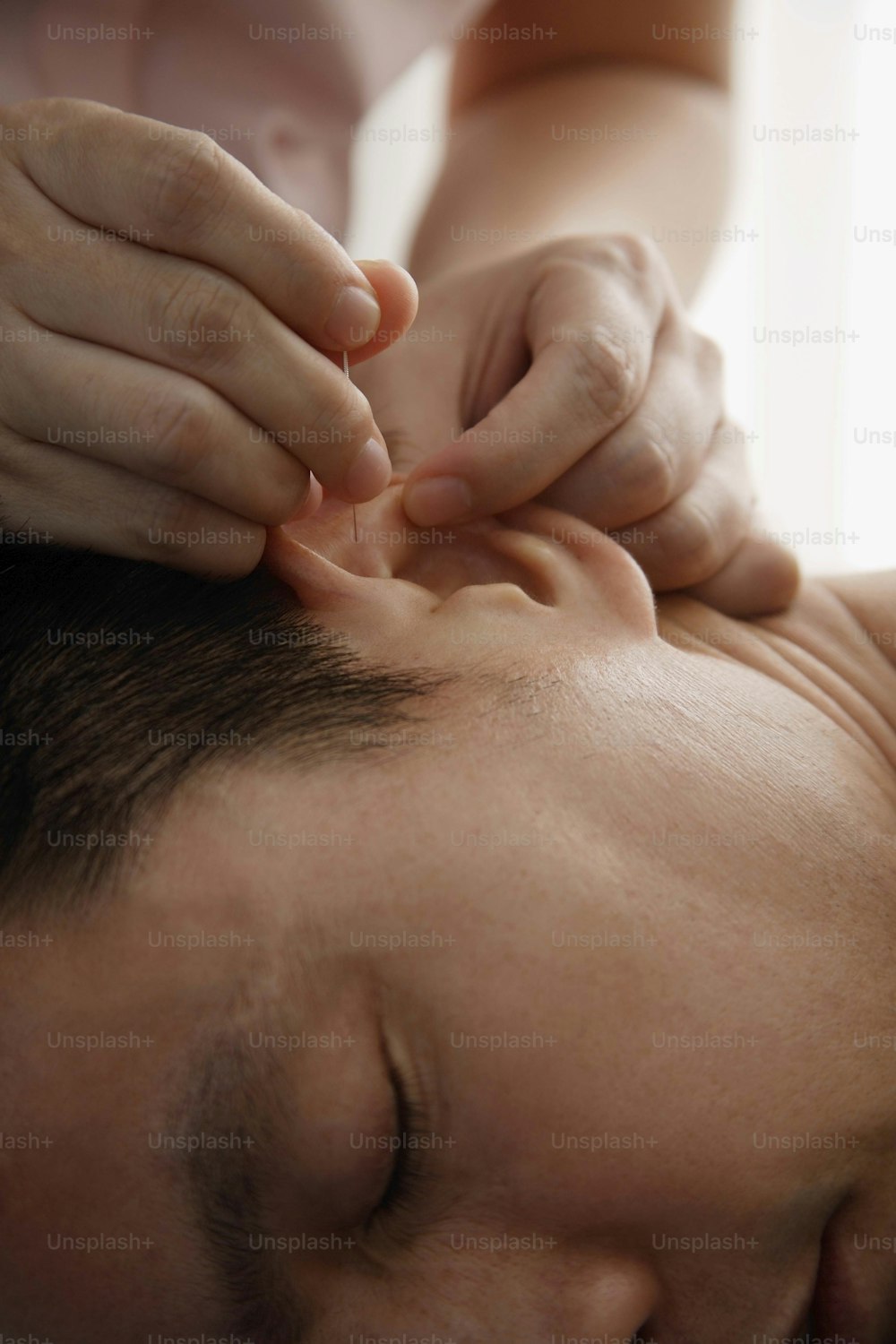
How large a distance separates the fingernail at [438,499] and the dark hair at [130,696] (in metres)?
0.16

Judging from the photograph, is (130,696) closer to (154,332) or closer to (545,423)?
(154,332)

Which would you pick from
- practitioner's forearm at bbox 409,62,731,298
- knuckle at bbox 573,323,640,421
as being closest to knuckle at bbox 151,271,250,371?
knuckle at bbox 573,323,640,421

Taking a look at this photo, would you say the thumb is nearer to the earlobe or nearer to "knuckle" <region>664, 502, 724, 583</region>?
the earlobe

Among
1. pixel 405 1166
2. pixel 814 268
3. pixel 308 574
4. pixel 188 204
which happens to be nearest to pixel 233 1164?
pixel 405 1166

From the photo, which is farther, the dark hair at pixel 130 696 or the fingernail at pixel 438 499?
the fingernail at pixel 438 499

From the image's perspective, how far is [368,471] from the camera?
833mm

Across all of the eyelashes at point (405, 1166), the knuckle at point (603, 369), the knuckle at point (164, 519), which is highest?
the knuckle at point (603, 369)

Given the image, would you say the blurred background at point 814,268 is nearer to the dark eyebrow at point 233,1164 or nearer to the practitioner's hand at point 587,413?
the practitioner's hand at point 587,413

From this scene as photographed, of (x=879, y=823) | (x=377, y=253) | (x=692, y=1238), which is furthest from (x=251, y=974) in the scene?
(x=377, y=253)

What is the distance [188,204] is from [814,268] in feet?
6.55

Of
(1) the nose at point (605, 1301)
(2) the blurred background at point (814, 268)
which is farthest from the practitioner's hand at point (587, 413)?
(2) the blurred background at point (814, 268)

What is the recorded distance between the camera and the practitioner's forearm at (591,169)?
163cm

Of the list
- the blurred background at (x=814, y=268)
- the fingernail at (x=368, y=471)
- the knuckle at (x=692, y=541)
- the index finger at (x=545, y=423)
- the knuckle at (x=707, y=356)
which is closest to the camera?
the fingernail at (x=368, y=471)

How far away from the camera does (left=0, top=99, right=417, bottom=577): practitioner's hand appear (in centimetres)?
75
